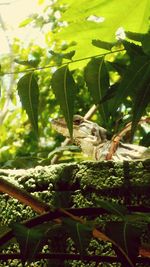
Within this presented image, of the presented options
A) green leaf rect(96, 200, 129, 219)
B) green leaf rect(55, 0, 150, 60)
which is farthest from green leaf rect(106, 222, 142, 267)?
green leaf rect(55, 0, 150, 60)

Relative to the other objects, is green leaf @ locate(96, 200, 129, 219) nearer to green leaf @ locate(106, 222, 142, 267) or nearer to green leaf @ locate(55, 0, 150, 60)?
green leaf @ locate(106, 222, 142, 267)

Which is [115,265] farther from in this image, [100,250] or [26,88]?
[26,88]

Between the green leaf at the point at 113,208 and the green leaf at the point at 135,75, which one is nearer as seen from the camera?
the green leaf at the point at 113,208

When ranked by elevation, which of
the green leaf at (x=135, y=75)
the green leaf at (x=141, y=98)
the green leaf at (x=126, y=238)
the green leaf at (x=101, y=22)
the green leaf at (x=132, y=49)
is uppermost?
the green leaf at (x=101, y=22)

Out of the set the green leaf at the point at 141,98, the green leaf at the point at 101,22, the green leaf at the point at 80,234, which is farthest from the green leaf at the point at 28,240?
the green leaf at the point at 101,22

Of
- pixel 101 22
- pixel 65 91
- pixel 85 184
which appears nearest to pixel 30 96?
pixel 65 91

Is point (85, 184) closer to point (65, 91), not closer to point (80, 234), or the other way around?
point (65, 91)

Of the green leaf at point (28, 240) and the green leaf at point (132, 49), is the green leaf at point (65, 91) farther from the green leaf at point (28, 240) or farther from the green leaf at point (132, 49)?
the green leaf at point (28, 240)
